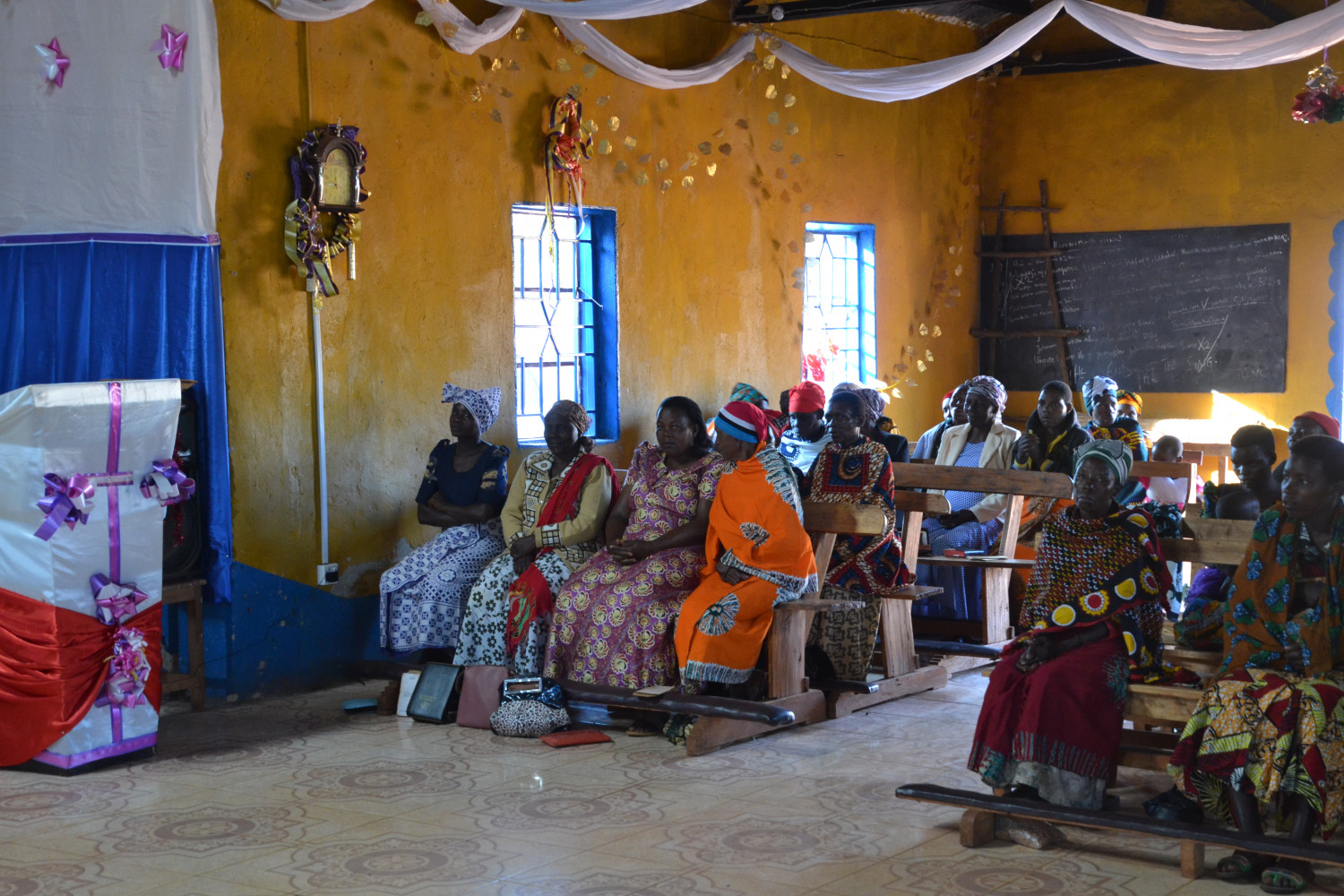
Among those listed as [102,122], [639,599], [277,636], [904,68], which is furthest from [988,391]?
[102,122]

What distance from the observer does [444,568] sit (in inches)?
271

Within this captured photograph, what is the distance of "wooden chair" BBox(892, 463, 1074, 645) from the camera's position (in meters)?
6.87

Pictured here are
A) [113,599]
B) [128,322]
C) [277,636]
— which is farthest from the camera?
[277,636]

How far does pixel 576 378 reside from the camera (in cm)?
870

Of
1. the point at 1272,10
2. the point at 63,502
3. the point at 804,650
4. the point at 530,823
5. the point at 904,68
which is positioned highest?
the point at 1272,10

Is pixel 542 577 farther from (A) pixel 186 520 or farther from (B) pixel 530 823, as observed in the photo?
(B) pixel 530 823

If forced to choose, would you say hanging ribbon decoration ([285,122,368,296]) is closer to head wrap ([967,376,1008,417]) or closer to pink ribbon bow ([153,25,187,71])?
pink ribbon bow ([153,25,187,71])

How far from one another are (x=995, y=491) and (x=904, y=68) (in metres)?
3.00

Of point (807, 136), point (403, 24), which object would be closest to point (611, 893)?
point (403, 24)

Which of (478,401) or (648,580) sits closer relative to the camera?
(648,580)

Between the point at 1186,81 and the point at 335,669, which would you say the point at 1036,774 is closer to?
the point at 335,669

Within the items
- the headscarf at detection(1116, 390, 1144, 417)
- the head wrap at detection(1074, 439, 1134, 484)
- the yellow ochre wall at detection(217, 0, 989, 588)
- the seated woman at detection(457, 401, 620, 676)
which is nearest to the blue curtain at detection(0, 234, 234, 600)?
the yellow ochre wall at detection(217, 0, 989, 588)

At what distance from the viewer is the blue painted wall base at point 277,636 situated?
663cm

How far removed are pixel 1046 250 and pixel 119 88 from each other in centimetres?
774
